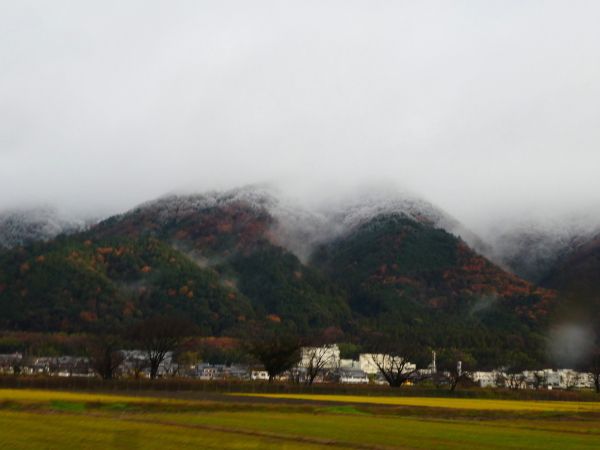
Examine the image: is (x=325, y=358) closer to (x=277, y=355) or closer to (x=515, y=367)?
(x=515, y=367)

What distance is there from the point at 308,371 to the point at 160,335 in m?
40.1

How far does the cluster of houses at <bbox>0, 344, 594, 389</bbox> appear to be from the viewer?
141m

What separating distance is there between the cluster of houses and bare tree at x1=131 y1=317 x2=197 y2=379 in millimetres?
13778

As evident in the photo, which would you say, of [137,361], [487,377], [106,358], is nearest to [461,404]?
[106,358]

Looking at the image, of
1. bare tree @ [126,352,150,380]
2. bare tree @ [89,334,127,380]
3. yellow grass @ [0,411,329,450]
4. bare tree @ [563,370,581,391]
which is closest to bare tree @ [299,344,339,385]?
bare tree @ [126,352,150,380]

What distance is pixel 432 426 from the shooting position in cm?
4097

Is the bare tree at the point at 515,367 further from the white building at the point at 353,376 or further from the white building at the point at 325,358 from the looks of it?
the white building at the point at 325,358

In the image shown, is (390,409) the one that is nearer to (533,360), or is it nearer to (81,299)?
(533,360)

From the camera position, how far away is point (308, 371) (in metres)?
144

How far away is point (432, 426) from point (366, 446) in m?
14.5

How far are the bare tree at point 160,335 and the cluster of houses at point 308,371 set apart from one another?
542 inches

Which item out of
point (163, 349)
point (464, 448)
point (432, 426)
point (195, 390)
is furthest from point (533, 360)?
point (464, 448)

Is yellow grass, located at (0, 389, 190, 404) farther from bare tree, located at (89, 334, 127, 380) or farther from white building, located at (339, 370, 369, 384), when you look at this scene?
white building, located at (339, 370, 369, 384)

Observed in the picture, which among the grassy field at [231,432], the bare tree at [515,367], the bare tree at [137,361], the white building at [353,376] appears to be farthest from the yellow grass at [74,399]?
the bare tree at [515,367]
